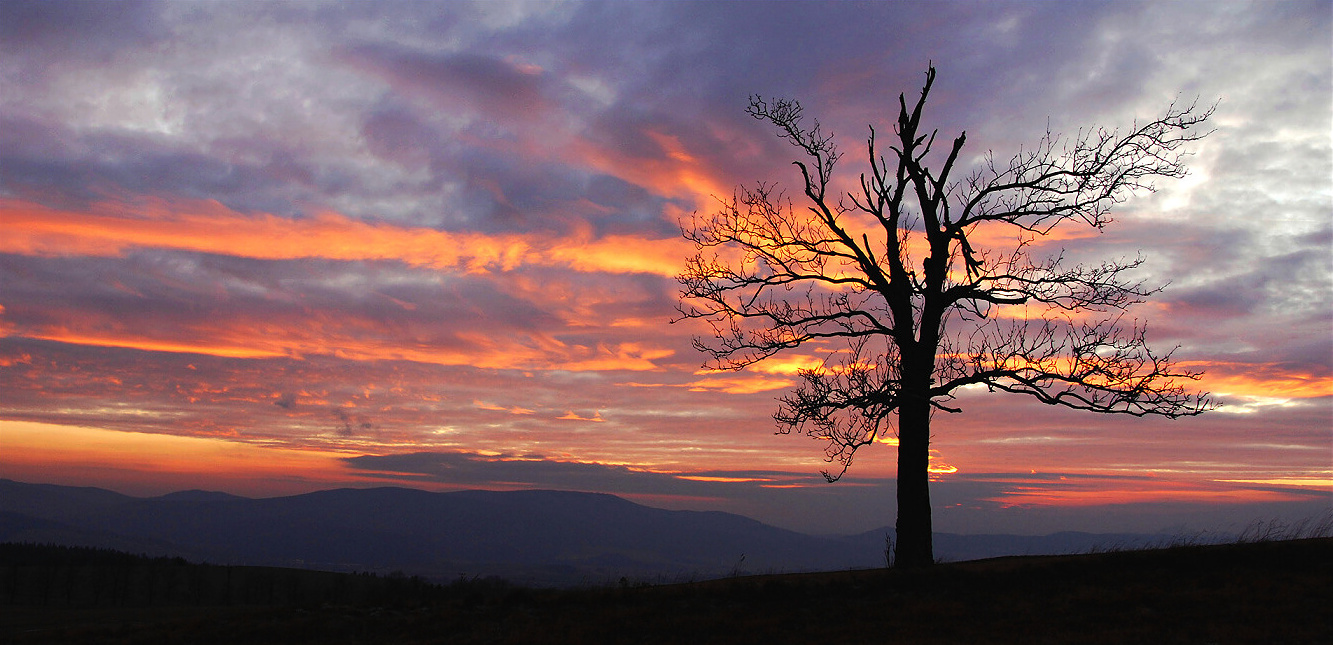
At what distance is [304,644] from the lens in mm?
14672

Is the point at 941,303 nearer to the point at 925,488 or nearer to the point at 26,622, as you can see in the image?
the point at 925,488

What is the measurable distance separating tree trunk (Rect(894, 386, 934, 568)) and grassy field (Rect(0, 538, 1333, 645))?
1.71 metres

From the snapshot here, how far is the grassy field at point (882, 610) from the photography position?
40.8 feet

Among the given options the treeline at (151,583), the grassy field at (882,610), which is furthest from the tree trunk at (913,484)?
the treeline at (151,583)

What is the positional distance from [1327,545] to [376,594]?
18837 mm

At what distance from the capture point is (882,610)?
14.6m

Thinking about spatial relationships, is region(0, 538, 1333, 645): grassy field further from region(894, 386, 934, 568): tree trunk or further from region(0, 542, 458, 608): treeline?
region(0, 542, 458, 608): treeline

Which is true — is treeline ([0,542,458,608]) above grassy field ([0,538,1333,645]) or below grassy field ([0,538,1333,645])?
below

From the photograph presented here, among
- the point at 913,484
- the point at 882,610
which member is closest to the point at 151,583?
the point at 913,484

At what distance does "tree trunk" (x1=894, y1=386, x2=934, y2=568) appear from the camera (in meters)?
19.5

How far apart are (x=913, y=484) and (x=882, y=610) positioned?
571cm

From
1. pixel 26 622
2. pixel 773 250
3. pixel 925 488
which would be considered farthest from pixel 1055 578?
pixel 26 622

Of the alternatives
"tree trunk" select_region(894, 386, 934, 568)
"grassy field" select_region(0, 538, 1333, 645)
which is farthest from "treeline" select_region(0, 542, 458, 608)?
"tree trunk" select_region(894, 386, 934, 568)

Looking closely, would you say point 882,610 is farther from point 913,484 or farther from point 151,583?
point 151,583
